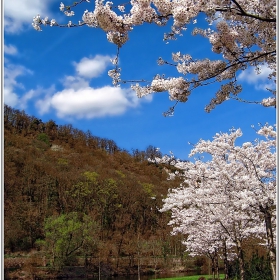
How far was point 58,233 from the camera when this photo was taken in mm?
16141

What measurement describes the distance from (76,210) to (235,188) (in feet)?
62.5

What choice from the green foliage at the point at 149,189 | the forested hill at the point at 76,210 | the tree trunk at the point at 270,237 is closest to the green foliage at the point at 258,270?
the tree trunk at the point at 270,237

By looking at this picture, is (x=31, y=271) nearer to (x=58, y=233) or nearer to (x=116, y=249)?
(x=58, y=233)

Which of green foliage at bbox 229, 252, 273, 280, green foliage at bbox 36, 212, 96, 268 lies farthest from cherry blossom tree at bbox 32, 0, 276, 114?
green foliage at bbox 36, 212, 96, 268

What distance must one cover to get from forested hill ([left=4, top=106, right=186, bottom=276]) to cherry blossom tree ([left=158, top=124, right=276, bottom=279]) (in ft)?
9.36

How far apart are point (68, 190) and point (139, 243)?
8.08 m

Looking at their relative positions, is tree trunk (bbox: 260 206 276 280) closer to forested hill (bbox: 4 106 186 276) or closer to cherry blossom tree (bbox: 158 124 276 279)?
cherry blossom tree (bbox: 158 124 276 279)

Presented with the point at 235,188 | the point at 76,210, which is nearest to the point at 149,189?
the point at 76,210

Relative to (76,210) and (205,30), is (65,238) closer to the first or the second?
(76,210)

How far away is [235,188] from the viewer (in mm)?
5566

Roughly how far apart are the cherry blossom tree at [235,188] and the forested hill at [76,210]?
285 centimetres

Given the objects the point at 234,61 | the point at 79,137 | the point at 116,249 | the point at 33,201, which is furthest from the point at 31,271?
the point at 79,137

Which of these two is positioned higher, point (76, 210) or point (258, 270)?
point (76, 210)

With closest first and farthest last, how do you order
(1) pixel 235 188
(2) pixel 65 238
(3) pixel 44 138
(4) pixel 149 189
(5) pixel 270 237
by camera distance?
(5) pixel 270 237 → (1) pixel 235 188 → (2) pixel 65 238 → (4) pixel 149 189 → (3) pixel 44 138
